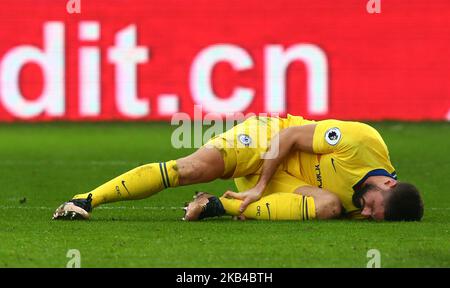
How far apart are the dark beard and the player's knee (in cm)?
11

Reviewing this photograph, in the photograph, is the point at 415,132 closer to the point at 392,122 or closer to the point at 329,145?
the point at 392,122

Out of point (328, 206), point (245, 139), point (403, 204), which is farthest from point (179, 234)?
point (403, 204)

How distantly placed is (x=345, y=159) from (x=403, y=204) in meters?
0.47

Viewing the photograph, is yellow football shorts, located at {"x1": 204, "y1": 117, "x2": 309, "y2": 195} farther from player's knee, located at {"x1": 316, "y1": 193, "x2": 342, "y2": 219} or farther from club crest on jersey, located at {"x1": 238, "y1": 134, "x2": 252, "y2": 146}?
player's knee, located at {"x1": 316, "y1": 193, "x2": 342, "y2": 219}

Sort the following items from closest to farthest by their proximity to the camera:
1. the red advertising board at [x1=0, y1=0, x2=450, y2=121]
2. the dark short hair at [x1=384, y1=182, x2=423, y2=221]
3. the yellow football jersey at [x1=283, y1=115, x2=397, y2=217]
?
the dark short hair at [x1=384, y1=182, x2=423, y2=221], the yellow football jersey at [x1=283, y1=115, x2=397, y2=217], the red advertising board at [x1=0, y1=0, x2=450, y2=121]

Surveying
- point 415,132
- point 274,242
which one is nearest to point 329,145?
point 274,242

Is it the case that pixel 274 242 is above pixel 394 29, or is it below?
below

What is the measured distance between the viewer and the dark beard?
24.5ft

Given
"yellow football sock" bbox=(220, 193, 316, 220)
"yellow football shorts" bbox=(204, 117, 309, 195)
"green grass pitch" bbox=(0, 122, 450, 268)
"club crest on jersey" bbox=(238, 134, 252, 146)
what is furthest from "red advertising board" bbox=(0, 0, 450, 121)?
"yellow football sock" bbox=(220, 193, 316, 220)

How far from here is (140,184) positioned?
7648 millimetres

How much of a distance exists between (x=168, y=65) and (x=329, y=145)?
9.55 metres

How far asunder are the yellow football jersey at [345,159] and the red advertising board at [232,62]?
875 centimetres

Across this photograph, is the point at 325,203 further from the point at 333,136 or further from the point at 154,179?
the point at 154,179
